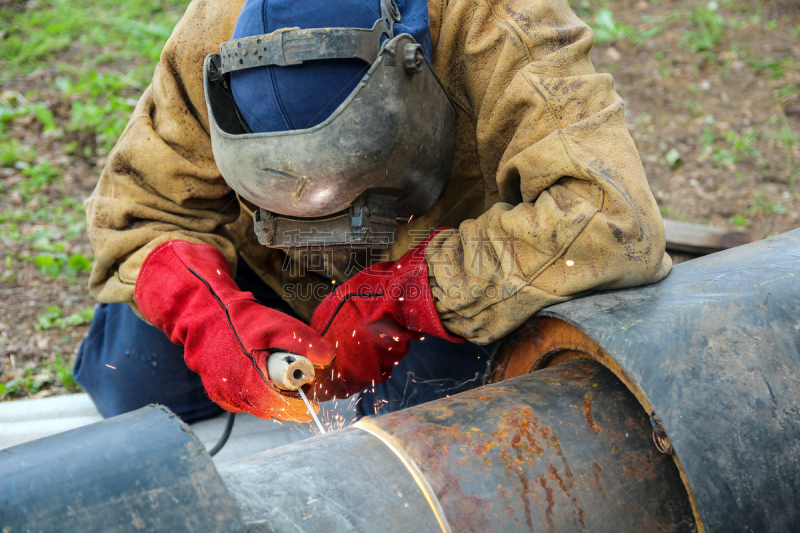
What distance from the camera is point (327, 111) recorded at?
156 cm

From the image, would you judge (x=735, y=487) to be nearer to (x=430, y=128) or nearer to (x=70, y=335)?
(x=430, y=128)

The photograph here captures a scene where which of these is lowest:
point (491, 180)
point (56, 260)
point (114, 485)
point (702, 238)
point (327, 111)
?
point (702, 238)

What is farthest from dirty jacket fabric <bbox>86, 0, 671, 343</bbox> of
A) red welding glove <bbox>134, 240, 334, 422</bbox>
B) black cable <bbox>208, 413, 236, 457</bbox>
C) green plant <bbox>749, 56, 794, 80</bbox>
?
green plant <bbox>749, 56, 794, 80</bbox>

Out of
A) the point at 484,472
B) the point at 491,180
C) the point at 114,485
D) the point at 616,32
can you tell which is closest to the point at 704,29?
the point at 616,32

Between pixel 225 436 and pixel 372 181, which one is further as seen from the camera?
pixel 225 436

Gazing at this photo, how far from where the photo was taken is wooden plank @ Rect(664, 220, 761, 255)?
331 cm

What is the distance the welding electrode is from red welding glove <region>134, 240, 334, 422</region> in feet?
0.13

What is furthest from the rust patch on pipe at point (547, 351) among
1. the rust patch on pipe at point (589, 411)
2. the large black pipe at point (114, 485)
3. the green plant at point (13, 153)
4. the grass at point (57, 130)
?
the green plant at point (13, 153)

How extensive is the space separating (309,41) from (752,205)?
3.38 meters

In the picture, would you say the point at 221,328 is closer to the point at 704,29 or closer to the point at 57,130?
the point at 57,130

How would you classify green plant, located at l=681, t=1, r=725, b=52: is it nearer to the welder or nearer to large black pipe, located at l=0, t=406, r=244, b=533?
the welder

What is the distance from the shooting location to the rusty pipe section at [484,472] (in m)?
1.01

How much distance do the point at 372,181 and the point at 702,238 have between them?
242cm

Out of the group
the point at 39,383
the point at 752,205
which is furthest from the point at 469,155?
the point at 752,205
